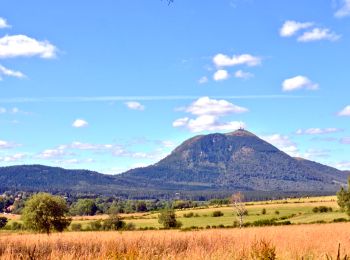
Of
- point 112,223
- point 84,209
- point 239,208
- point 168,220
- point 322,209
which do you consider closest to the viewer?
point 168,220

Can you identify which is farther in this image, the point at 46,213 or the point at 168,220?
the point at 168,220

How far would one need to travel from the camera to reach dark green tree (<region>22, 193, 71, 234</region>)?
205 ft

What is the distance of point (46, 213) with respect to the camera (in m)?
63.4

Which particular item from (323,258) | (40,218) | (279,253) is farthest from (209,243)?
(40,218)

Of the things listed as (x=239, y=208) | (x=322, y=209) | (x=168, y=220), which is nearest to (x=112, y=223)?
(x=168, y=220)

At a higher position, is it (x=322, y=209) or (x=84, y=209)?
(x=84, y=209)

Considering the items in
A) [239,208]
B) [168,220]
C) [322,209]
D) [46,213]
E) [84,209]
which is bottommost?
[168,220]

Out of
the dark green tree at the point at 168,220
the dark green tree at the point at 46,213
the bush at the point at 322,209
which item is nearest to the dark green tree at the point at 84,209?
the dark green tree at the point at 168,220

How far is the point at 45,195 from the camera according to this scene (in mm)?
63969

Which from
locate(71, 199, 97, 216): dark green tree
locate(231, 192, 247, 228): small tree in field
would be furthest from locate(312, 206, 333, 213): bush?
locate(71, 199, 97, 216): dark green tree

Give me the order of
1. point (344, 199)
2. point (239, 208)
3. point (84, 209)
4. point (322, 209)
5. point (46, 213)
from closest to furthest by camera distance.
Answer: point (46, 213), point (344, 199), point (239, 208), point (322, 209), point (84, 209)

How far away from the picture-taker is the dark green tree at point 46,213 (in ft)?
205

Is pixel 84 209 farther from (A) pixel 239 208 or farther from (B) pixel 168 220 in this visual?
(B) pixel 168 220

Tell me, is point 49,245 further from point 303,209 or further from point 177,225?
point 303,209
